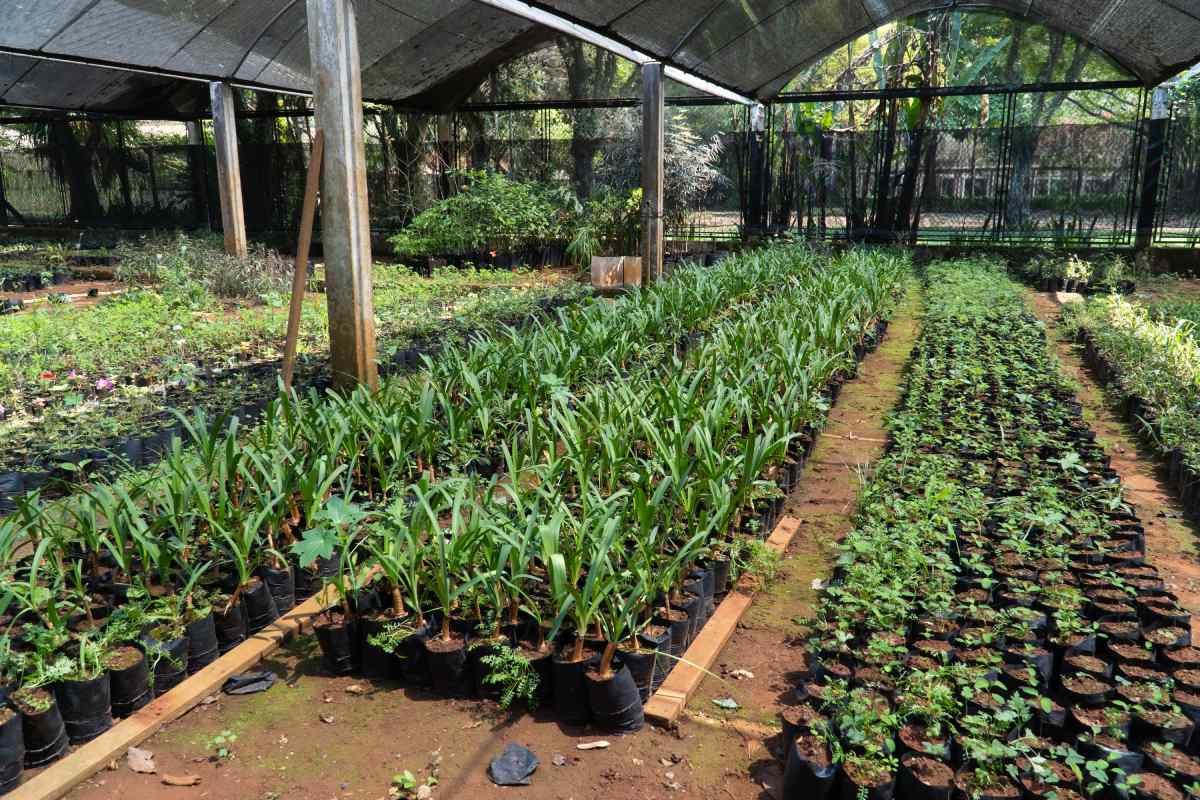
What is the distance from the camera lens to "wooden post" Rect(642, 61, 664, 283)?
29.8 ft

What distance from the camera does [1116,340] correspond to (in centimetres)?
641

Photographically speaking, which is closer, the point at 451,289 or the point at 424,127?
the point at 451,289

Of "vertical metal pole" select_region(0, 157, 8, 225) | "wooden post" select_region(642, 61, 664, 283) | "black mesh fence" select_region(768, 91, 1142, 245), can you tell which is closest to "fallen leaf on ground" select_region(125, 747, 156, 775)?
"wooden post" select_region(642, 61, 664, 283)

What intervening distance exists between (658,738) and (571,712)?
25 cm

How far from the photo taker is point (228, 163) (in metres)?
10.6

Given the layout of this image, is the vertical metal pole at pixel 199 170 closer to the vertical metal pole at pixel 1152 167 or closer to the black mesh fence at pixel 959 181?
the black mesh fence at pixel 959 181

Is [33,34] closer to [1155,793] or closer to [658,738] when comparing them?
→ [658,738]

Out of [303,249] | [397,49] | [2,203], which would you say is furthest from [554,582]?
[2,203]

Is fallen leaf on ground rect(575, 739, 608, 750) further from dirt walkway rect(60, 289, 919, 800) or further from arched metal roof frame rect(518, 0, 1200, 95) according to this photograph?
arched metal roof frame rect(518, 0, 1200, 95)

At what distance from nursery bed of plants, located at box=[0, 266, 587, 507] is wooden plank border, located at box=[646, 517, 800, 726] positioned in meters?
2.13

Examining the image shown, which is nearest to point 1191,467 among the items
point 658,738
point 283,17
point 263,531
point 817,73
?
point 658,738

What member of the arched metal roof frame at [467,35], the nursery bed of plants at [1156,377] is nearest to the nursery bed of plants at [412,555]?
the nursery bed of plants at [1156,377]

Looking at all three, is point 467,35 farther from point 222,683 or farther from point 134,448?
point 222,683

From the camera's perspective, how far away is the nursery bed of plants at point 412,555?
2.40m
